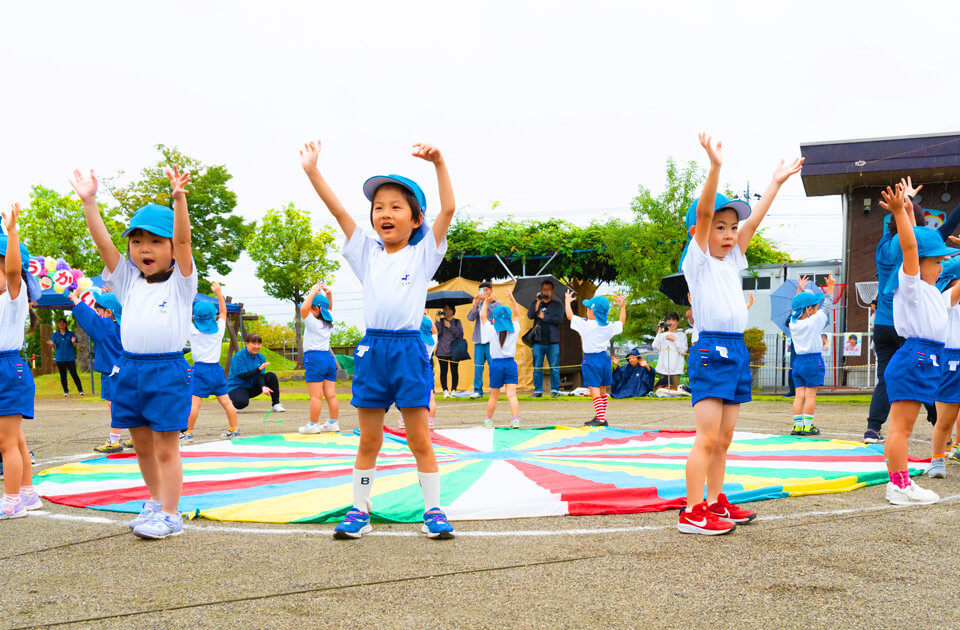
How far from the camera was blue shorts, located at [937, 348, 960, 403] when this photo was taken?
494 centimetres

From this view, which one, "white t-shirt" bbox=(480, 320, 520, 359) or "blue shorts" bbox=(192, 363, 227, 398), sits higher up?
"white t-shirt" bbox=(480, 320, 520, 359)

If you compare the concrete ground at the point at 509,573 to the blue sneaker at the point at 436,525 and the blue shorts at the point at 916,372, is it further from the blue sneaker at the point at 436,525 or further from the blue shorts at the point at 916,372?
the blue shorts at the point at 916,372

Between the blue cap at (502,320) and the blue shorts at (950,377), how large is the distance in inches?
207

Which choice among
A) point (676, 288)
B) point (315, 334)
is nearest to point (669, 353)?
point (676, 288)

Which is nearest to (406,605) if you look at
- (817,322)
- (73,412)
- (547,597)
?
(547,597)

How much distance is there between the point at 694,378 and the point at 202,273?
1062 inches

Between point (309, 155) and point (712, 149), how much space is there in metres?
2.14

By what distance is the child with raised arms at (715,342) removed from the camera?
149 inches

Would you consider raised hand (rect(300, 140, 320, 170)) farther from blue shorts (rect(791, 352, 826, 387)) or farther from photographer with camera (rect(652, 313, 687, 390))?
photographer with camera (rect(652, 313, 687, 390))

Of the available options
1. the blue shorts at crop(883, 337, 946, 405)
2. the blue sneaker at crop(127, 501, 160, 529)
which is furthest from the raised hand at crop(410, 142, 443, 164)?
the blue shorts at crop(883, 337, 946, 405)

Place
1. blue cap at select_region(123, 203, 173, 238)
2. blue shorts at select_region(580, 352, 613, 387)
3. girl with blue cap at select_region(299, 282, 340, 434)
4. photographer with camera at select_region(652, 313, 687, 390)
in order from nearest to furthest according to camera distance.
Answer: blue cap at select_region(123, 203, 173, 238) < girl with blue cap at select_region(299, 282, 340, 434) < blue shorts at select_region(580, 352, 613, 387) < photographer with camera at select_region(652, 313, 687, 390)

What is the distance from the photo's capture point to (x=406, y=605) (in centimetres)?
259

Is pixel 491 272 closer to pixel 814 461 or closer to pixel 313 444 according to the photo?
pixel 313 444

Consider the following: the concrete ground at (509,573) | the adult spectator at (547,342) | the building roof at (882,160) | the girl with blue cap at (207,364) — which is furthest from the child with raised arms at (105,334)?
the building roof at (882,160)
